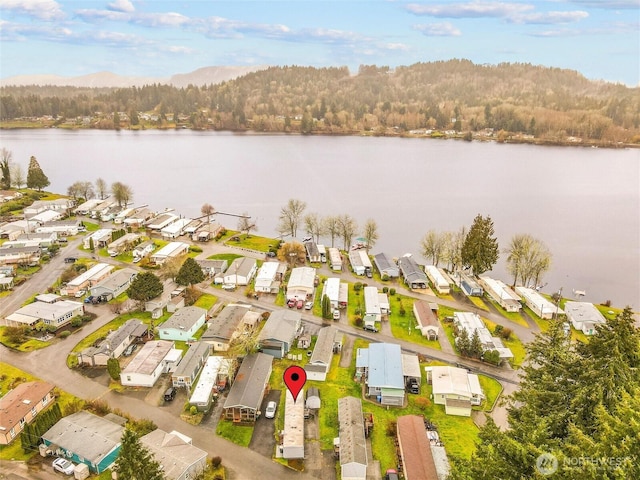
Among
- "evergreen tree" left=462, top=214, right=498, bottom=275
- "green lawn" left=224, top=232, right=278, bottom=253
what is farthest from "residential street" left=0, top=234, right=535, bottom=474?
"green lawn" left=224, top=232, right=278, bottom=253

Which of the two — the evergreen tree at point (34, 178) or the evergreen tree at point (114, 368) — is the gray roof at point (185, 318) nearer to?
the evergreen tree at point (114, 368)

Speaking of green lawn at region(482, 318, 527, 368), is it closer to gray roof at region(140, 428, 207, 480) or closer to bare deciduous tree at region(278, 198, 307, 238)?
gray roof at region(140, 428, 207, 480)

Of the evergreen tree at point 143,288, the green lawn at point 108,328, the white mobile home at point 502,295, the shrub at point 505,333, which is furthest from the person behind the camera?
the white mobile home at point 502,295

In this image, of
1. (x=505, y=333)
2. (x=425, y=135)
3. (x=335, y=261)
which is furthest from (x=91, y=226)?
(x=425, y=135)

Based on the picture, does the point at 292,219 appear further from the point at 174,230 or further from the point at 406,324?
the point at 406,324

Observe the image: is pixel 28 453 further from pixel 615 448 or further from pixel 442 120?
pixel 442 120

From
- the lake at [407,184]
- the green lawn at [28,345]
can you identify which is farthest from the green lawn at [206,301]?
the lake at [407,184]
